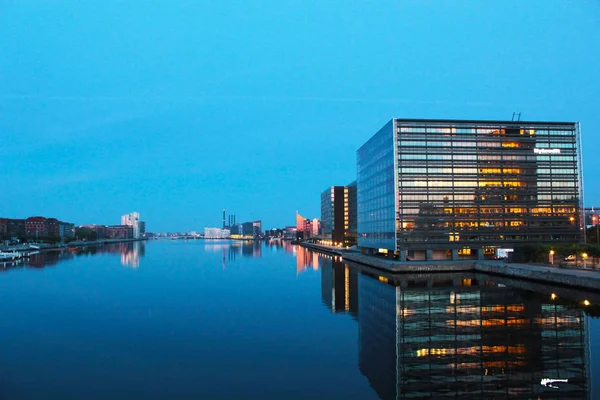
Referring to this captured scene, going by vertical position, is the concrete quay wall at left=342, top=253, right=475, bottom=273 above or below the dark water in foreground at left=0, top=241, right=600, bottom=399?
below

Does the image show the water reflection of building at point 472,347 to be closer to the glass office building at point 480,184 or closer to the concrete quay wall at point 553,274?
the concrete quay wall at point 553,274

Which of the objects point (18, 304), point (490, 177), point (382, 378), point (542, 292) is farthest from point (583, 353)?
point (490, 177)

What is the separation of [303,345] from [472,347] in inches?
381

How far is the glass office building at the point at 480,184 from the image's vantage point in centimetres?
8650

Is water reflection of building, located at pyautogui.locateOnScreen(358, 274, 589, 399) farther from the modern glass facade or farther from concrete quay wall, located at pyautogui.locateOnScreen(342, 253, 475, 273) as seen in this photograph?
the modern glass facade

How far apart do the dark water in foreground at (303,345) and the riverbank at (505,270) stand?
10.2 ft

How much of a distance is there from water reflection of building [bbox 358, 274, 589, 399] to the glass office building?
41.5 m

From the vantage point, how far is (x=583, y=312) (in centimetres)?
3666

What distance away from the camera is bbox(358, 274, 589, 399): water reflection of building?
1966 cm

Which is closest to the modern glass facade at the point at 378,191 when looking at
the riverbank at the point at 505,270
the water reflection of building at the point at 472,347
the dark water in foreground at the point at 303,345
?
the riverbank at the point at 505,270

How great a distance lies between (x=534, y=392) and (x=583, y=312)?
73.3 ft

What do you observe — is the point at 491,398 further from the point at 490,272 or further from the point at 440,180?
the point at 440,180

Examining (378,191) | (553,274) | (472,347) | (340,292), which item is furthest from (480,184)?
(472,347)

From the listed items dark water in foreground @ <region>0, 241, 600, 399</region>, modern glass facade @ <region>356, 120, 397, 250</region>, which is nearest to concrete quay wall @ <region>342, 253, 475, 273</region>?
modern glass facade @ <region>356, 120, 397, 250</region>
